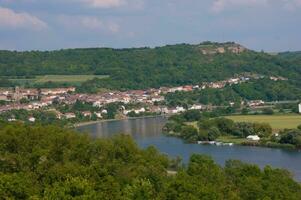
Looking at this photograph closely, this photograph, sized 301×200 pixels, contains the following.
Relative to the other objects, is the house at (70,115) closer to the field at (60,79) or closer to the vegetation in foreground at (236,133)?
the vegetation in foreground at (236,133)

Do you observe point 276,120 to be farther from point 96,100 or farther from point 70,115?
point 96,100

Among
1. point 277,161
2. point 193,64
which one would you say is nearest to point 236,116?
point 277,161

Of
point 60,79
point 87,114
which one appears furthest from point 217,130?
point 60,79

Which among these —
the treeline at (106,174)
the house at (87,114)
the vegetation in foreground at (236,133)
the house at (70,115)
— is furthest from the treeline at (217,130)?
the treeline at (106,174)

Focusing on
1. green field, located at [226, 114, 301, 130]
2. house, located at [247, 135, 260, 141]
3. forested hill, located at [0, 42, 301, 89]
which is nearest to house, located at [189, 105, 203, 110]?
green field, located at [226, 114, 301, 130]

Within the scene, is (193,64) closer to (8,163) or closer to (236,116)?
(236,116)

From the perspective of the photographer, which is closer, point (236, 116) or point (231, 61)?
point (236, 116)
